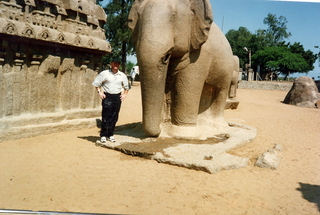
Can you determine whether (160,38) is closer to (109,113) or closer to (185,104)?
(185,104)

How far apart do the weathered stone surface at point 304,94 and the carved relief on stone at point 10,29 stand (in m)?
13.1

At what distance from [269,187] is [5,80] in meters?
4.31

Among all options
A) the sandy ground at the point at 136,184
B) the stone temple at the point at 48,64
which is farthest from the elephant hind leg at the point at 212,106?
the stone temple at the point at 48,64

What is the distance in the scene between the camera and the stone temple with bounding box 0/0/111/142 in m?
4.55

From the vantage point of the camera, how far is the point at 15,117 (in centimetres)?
473

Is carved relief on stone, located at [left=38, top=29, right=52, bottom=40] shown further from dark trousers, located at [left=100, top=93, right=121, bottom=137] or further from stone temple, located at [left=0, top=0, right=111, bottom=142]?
dark trousers, located at [left=100, top=93, right=121, bottom=137]

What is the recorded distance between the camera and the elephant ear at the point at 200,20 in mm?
4180

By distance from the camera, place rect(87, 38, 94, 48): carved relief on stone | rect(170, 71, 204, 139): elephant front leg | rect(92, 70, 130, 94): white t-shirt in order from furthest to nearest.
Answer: rect(87, 38, 94, 48): carved relief on stone, rect(170, 71, 204, 139): elephant front leg, rect(92, 70, 130, 94): white t-shirt

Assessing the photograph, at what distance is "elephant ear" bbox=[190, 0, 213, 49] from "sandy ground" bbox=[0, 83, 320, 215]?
1887 mm

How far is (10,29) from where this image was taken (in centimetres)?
430

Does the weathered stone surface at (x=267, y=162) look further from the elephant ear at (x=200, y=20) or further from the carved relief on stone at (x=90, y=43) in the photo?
the carved relief on stone at (x=90, y=43)

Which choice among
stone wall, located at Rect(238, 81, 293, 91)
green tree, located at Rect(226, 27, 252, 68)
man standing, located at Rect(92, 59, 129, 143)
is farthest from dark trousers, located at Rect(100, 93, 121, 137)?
green tree, located at Rect(226, 27, 252, 68)

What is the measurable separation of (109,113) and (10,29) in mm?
2037

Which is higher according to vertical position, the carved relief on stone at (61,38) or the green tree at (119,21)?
the green tree at (119,21)
